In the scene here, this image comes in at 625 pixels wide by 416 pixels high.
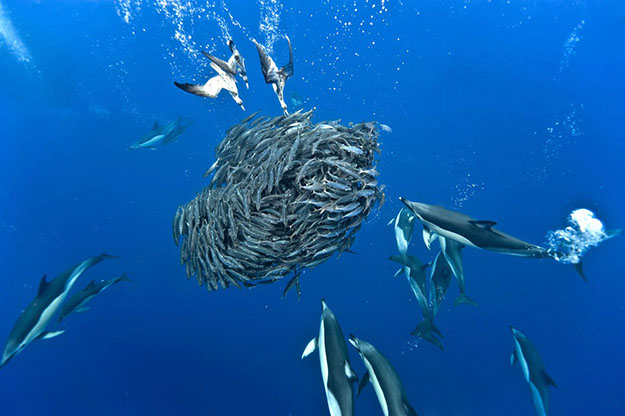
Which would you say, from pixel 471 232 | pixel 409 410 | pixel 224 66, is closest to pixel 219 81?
pixel 224 66

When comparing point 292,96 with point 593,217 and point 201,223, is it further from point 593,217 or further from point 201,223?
point 593,217

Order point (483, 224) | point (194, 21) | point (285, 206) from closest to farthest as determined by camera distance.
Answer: point (285, 206)
point (483, 224)
point (194, 21)

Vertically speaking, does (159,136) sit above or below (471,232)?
above

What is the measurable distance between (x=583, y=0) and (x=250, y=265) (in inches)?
239

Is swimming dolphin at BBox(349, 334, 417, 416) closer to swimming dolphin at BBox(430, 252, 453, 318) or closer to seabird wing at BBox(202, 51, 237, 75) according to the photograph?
swimming dolphin at BBox(430, 252, 453, 318)

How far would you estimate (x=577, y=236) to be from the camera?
5.21 metres

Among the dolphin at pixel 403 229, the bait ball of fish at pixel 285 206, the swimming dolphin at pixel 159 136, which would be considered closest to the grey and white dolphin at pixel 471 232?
the dolphin at pixel 403 229

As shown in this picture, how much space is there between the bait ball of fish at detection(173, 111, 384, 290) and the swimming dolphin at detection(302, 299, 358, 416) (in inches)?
51.7

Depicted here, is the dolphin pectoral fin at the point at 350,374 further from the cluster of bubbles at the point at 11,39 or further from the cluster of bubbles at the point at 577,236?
the cluster of bubbles at the point at 11,39

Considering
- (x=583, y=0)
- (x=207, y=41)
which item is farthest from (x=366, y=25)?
(x=583, y=0)

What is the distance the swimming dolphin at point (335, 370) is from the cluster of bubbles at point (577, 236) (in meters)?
3.69

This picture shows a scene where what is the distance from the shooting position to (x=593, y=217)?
17.5 ft

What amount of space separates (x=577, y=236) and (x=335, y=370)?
4.23 meters

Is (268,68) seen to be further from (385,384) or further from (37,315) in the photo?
(37,315)
